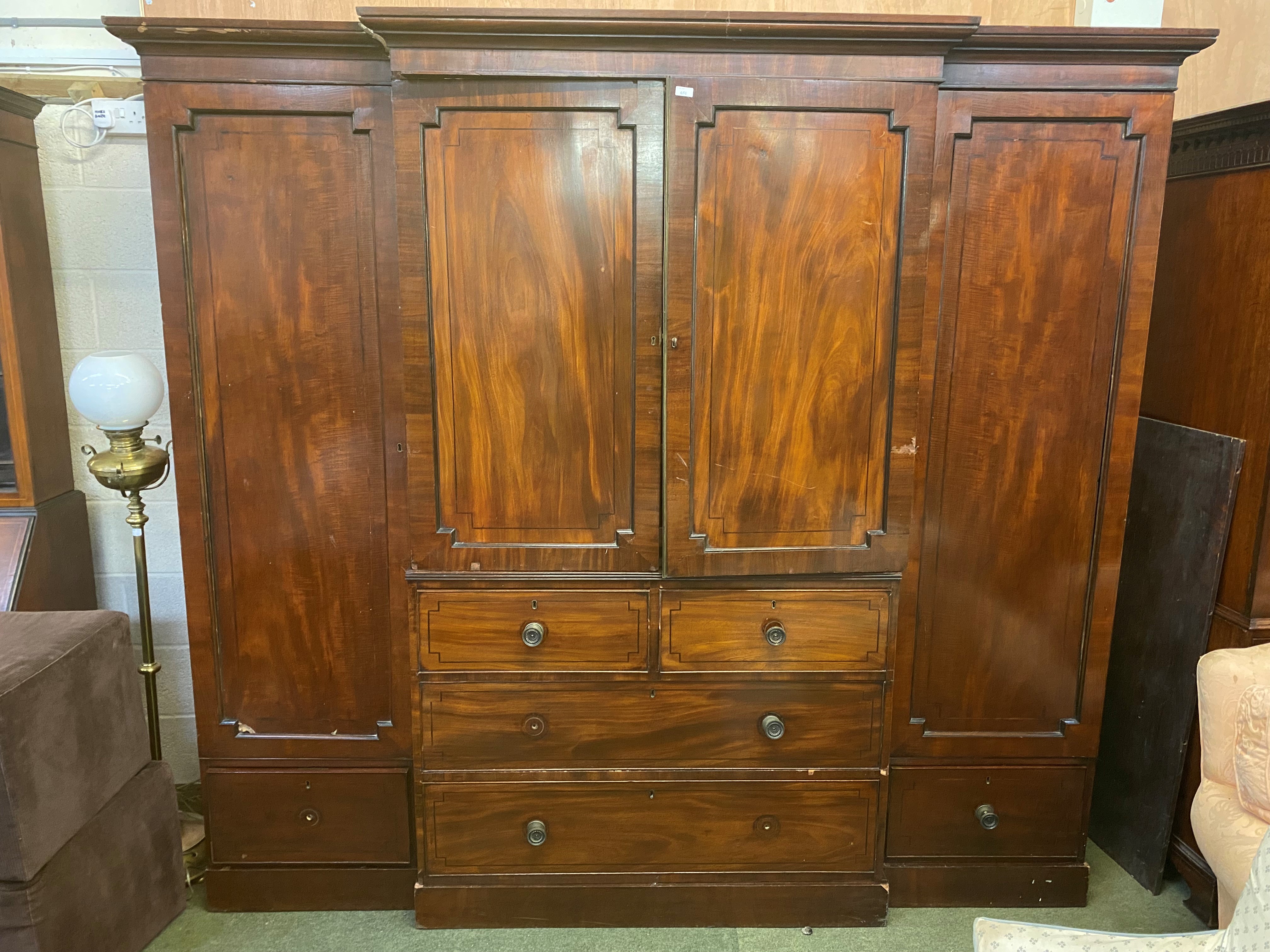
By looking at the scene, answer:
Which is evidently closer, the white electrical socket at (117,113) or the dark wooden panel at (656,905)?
the dark wooden panel at (656,905)

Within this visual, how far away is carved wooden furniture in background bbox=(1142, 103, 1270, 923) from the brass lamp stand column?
2.28 metres

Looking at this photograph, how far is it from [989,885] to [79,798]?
1908mm

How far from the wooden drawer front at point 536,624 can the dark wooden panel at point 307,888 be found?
1.85ft

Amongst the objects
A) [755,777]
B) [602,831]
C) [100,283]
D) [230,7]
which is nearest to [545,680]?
[602,831]

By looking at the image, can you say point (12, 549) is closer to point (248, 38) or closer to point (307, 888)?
point (307, 888)

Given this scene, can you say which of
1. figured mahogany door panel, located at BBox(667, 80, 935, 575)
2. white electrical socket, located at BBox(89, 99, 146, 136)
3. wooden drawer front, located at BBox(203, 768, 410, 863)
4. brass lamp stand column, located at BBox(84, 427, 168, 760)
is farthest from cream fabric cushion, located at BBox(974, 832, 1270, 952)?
white electrical socket, located at BBox(89, 99, 146, 136)

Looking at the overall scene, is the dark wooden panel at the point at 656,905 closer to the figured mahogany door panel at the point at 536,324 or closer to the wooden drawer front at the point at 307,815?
the wooden drawer front at the point at 307,815

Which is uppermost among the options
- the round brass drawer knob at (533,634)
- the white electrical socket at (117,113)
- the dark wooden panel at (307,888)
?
the white electrical socket at (117,113)

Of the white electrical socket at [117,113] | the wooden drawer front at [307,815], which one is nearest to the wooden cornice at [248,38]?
the white electrical socket at [117,113]

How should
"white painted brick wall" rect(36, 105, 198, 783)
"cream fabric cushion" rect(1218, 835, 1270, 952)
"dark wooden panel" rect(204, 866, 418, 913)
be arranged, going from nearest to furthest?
"cream fabric cushion" rect(1218, 835, 1270, 952), "dark wooden panel" rect(204, 866, 418, 913), "white painted brick wall" rect(36, 105, 198, 783)

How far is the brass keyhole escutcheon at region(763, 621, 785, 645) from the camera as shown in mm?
1788

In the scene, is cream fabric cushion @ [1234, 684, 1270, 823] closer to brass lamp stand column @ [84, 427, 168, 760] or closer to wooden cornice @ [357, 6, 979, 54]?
wooden cornice @ [357, 6, 979, 54]

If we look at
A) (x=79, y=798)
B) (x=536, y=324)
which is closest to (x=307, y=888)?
(x=79, y=798)

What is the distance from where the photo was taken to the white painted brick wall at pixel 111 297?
2.07 metres
